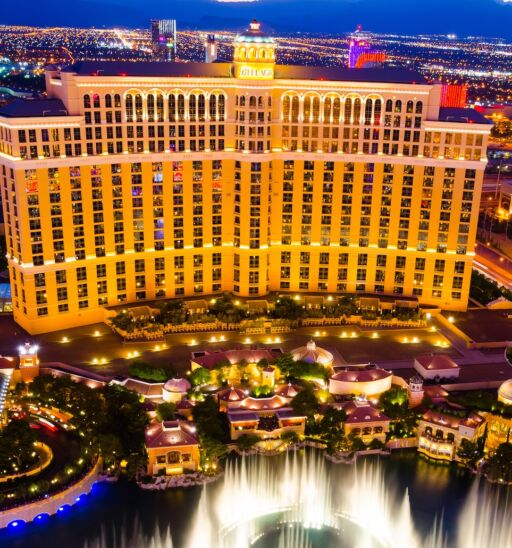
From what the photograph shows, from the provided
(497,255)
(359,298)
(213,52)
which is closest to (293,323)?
(359,298)

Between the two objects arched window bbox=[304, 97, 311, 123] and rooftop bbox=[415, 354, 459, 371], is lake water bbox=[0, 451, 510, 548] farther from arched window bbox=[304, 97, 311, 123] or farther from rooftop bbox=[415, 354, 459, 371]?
arched window bbox=[304, 97, 311, 123]

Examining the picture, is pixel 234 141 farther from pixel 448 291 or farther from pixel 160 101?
pixel 448 291

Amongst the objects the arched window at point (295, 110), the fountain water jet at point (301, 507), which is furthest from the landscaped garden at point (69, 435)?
the arched window at point (295, 110)

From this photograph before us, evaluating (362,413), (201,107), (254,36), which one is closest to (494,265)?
(254,36)

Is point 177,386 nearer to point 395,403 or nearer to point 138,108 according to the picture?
point 395,403

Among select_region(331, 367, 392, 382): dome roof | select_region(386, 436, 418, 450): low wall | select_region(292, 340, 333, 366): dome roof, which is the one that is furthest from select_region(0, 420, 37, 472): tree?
select_region(386, 436, 418, 450): low wall

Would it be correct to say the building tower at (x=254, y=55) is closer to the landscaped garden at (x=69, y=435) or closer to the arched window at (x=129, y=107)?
the arched window at (x=129, y=107)
